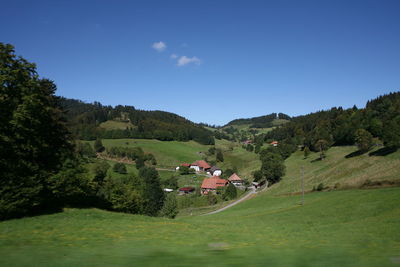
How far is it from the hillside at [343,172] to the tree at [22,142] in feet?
136

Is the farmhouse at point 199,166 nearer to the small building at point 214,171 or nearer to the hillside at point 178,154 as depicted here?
the small building at point 214,171

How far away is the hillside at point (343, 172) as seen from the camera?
141 feet

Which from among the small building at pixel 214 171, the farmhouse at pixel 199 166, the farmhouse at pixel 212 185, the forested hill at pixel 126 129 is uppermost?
the forested hill at pixel 126 129

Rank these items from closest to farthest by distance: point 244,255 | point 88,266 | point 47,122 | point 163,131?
1. point 88,266
2. point 244,255
3. point 47,122
4. point 163,131

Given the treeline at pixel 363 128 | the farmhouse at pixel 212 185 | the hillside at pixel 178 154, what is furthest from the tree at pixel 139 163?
the treeline at pixel 363 128

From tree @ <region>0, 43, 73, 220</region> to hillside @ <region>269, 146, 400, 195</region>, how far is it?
136ft

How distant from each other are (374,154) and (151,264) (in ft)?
235

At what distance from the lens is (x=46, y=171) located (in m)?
19.2

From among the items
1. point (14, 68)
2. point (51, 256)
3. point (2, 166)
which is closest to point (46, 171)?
point (2, 166)

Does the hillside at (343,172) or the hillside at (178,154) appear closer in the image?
the hillside at (343,172)

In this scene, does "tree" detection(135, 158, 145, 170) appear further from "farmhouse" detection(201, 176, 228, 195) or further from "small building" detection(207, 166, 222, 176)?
"farmhouse" detection(201, 176, 228, 195)

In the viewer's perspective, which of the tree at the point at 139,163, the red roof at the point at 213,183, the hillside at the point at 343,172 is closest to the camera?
the hillside at the point at 343,172

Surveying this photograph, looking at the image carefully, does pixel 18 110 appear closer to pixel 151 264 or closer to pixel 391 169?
pixel 151 264

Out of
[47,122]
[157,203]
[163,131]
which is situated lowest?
[157,203]
